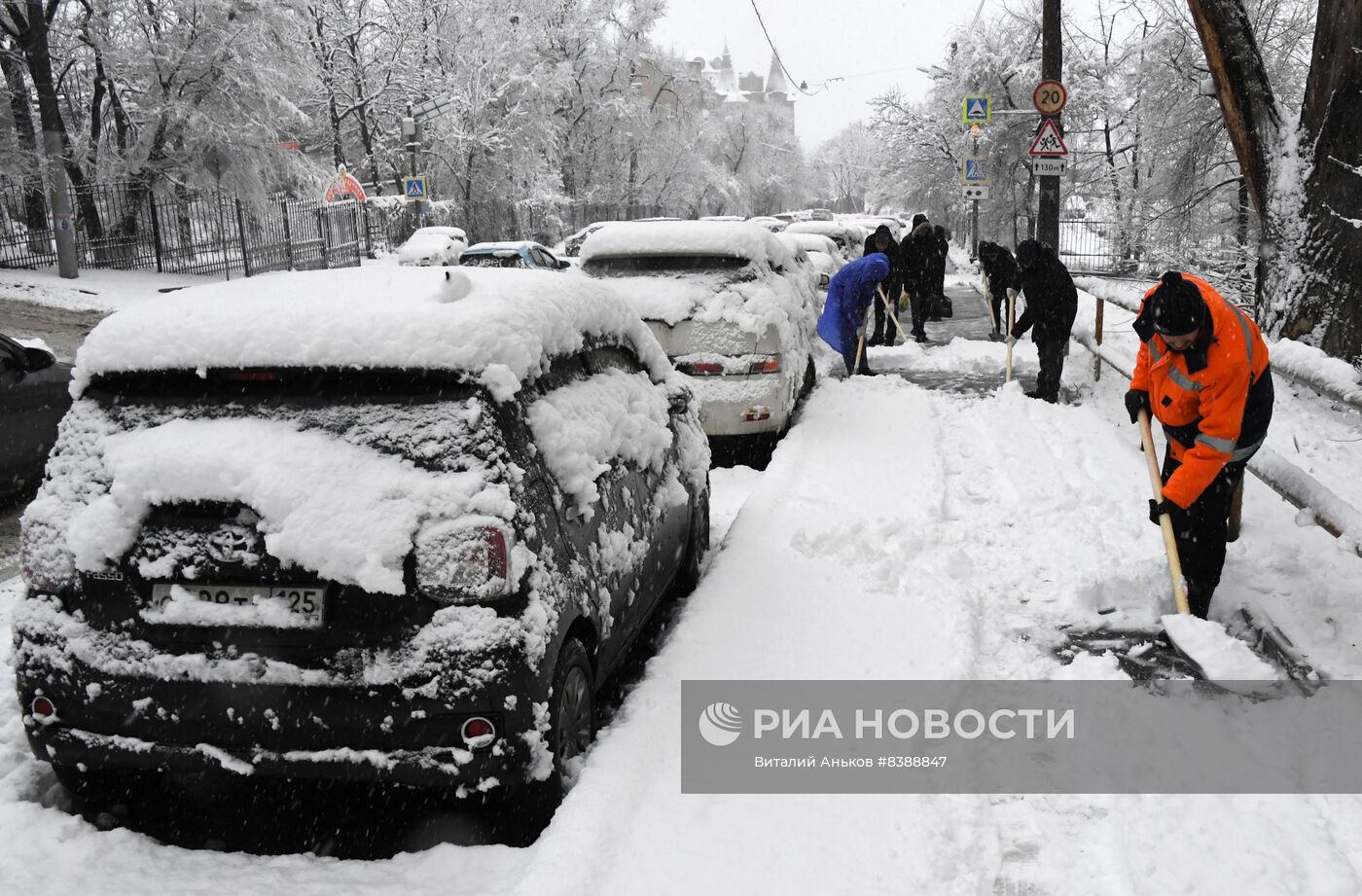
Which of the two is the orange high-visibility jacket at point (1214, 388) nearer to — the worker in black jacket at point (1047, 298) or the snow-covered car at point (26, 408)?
the worker in black jacket at point (1047, 298)

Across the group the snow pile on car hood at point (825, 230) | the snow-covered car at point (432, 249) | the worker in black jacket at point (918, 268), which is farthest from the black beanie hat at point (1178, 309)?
the snow pile on car hood at point (825, 230)

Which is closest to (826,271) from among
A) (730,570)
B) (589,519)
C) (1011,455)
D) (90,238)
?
(1011,455)

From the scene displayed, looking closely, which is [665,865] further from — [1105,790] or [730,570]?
[730,570]

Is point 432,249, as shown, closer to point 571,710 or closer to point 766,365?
point 766,365

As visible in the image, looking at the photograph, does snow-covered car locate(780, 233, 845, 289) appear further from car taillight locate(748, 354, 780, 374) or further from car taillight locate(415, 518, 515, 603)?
car taillight locate(415, 518, 515, 603)

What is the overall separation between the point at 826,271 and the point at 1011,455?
33.3 ft

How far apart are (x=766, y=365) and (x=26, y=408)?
5465mm

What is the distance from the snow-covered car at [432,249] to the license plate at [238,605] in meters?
21.9

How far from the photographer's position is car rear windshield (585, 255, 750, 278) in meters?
8.49

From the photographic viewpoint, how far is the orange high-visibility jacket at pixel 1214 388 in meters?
4.46

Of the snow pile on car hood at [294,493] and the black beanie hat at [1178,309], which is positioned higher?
the black beanie hat at [1178,309]

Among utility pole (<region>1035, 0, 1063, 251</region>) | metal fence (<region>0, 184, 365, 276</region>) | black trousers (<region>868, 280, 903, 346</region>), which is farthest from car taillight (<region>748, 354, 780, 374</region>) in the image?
metal fence (<region>0, 184, 365, 276</region>)

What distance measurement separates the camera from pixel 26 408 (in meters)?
7.61

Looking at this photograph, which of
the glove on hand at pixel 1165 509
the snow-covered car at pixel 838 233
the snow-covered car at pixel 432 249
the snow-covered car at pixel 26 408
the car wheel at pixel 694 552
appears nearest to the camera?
the glove on hand at pixel 1165 509
